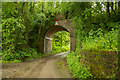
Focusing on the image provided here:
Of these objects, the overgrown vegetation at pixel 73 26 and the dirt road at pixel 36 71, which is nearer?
the overgrown vegetation at pixel 73 26

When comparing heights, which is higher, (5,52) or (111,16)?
(111,16)

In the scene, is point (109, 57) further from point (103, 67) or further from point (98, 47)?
point (98, 47)

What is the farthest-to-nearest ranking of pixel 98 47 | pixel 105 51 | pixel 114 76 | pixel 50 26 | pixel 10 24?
pixel 50 26 < pixel 10 24 < pixel 98 47 < pixel 105 51 < pixel 114 76

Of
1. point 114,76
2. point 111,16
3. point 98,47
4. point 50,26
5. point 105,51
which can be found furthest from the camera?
point 50,26

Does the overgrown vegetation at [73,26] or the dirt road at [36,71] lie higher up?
the overgrown vegetation at [73,26]

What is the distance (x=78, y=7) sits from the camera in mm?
9180

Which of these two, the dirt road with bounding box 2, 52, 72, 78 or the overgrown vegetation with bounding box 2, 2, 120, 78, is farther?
the dirt road with bounding box 2, 52, 72, 78

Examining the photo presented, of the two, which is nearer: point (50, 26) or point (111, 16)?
point (111, 16)

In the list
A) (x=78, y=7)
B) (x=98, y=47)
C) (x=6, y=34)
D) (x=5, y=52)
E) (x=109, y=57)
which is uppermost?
(x=78, y=7)

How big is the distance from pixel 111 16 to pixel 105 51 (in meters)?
4.58

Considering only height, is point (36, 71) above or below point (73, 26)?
below

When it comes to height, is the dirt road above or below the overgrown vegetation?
below

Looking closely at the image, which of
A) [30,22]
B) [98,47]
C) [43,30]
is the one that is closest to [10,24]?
[30,22]

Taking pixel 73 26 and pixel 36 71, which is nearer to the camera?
pixel 36 71
